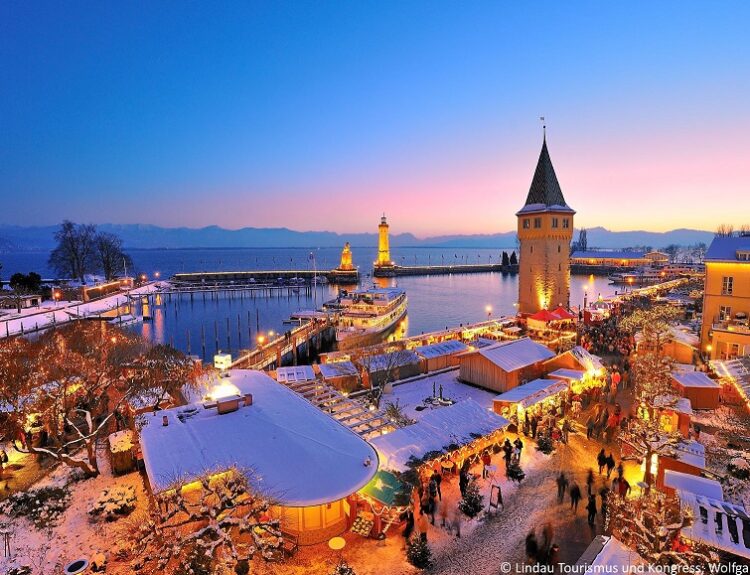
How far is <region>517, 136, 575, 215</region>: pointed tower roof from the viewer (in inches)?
1425

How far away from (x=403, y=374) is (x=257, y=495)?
14.2 meters

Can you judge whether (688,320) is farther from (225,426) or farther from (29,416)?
(29,416)

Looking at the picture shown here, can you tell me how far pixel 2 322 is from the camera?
3172cm

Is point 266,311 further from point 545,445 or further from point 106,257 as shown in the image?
point 545,445

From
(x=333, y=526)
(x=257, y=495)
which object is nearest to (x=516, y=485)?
(x=333, y=526)

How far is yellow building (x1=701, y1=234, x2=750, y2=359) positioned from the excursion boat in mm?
25371

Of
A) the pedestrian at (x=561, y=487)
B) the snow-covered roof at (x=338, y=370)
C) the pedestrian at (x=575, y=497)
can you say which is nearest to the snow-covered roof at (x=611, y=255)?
the snow-covered roof at (x=338, y=370)

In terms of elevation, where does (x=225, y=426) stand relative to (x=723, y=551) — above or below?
above

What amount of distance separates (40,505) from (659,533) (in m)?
13.7

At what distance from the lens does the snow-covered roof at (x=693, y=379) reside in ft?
56.8

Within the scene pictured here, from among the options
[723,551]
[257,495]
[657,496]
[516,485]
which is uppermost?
[257,495]

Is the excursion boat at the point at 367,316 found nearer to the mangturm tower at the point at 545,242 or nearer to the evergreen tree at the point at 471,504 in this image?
the mangturm tower at the point at 545,242

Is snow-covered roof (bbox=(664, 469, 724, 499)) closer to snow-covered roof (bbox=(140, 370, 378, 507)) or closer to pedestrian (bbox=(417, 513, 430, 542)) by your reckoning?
pedestrian (bbox=(417, 513, 430, 542))

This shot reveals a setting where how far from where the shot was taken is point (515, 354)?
20.1m
